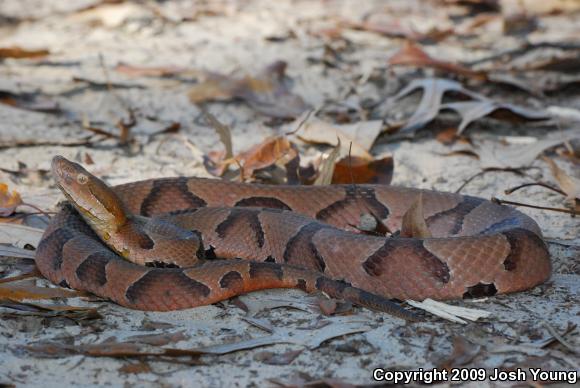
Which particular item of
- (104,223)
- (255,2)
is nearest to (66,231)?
(104,223)

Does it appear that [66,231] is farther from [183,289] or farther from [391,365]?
[391,365]

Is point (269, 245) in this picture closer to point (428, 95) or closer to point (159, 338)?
point (159, 338)

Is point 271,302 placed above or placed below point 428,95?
below

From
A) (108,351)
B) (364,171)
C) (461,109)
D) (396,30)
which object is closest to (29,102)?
(364,171)

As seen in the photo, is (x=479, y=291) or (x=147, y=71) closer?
(x=479, y=291)

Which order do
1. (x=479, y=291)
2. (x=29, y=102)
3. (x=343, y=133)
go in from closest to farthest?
1. (x=479, y=291)
2. (x=343, y=133)
3. (x=29, y=102)

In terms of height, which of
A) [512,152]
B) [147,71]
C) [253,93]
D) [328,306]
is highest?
[147,71]

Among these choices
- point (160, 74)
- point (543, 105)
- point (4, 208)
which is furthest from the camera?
point (160, 74)
